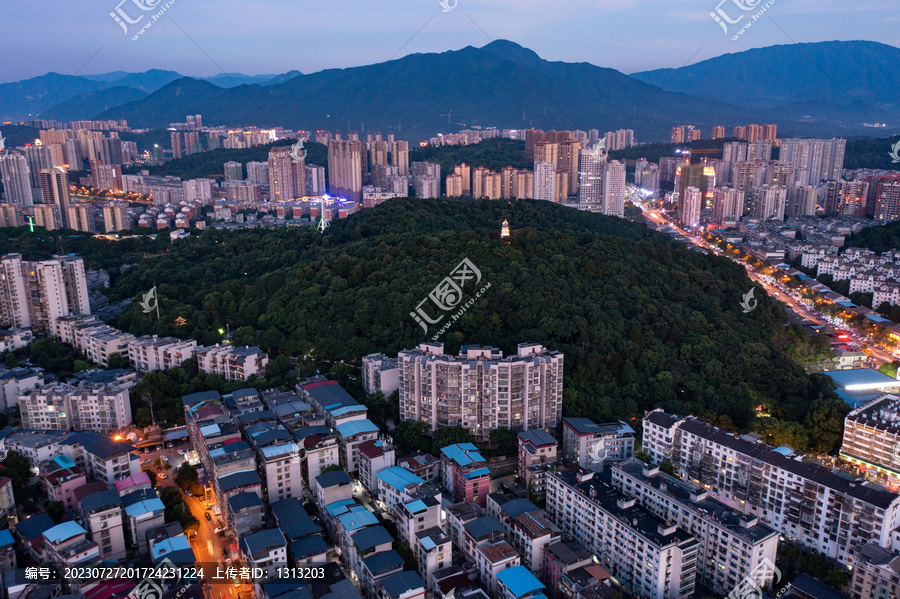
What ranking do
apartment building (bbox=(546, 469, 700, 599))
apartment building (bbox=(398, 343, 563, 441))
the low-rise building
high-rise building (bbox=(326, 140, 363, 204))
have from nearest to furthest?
apartment building (bbox=(546, 469, 700, 599)) → the low-rise building → apartment building (bbox=(398, 343, 563, 441)) → high-rise building (bbox=(326, 140, 363, 204))

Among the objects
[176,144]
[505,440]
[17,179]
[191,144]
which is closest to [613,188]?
[505,440]

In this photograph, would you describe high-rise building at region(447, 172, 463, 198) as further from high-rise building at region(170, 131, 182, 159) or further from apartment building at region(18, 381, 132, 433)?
high-rise building at region(170, 131, 182, 159)

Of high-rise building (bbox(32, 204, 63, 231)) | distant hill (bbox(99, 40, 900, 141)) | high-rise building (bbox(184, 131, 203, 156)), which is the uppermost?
distant hill (bbox(99, 40, 900, 141))

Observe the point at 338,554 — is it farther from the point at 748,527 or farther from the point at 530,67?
the point at 530,67

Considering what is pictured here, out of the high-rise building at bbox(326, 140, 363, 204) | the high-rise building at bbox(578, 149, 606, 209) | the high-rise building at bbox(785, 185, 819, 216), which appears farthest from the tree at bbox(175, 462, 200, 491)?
the high-rise building at bbox(785, 185, 819, 216)

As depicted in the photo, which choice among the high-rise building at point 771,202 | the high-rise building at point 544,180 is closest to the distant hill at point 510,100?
the high-rise building at point 544,180

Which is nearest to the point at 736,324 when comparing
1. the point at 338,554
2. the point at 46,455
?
the point at 338,554
